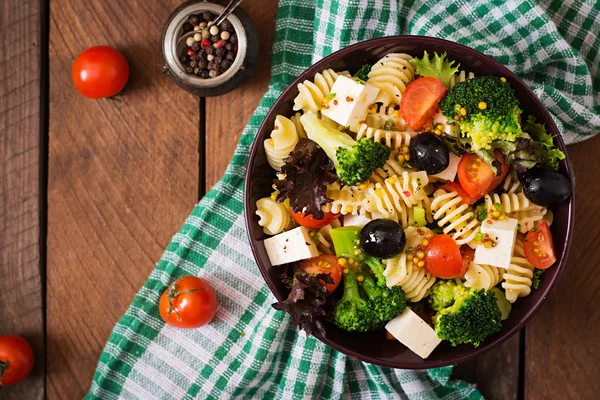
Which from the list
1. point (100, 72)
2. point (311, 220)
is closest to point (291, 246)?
point (311, 220)

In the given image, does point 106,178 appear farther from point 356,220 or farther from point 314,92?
point 356,220

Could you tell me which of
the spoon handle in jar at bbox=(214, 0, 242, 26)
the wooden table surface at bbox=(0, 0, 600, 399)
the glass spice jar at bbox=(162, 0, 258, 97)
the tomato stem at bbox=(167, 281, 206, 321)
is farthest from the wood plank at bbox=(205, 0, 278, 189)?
the tomato stem at bbox=(167, 281, 206, 321)

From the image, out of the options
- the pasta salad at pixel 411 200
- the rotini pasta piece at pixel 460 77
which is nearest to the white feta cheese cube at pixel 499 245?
the pasta salad at pixel 411 200

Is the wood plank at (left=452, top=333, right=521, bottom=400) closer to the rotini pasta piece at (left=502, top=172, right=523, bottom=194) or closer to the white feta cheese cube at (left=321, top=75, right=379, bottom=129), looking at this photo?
the rotini pasta piece at (left=502, top=172, right=523, bottom=194)

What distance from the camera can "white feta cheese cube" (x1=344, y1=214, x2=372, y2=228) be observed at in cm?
239

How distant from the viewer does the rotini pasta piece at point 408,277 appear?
2.33m

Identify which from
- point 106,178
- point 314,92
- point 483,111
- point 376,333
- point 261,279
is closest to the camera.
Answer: point 483,111

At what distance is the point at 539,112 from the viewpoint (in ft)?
7.72

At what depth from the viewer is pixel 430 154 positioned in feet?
7.25

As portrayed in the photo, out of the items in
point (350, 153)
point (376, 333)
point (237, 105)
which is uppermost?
point (350, 153)

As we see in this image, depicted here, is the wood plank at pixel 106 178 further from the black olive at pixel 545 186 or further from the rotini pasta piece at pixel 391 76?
the black olive at pixel 545 186

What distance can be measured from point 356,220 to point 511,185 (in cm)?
59

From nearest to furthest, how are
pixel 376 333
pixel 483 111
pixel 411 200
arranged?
pixel 483 111
pixel 411 200
pixel 376 333

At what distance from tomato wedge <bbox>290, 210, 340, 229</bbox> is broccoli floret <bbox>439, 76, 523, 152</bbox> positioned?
55 centimetres
